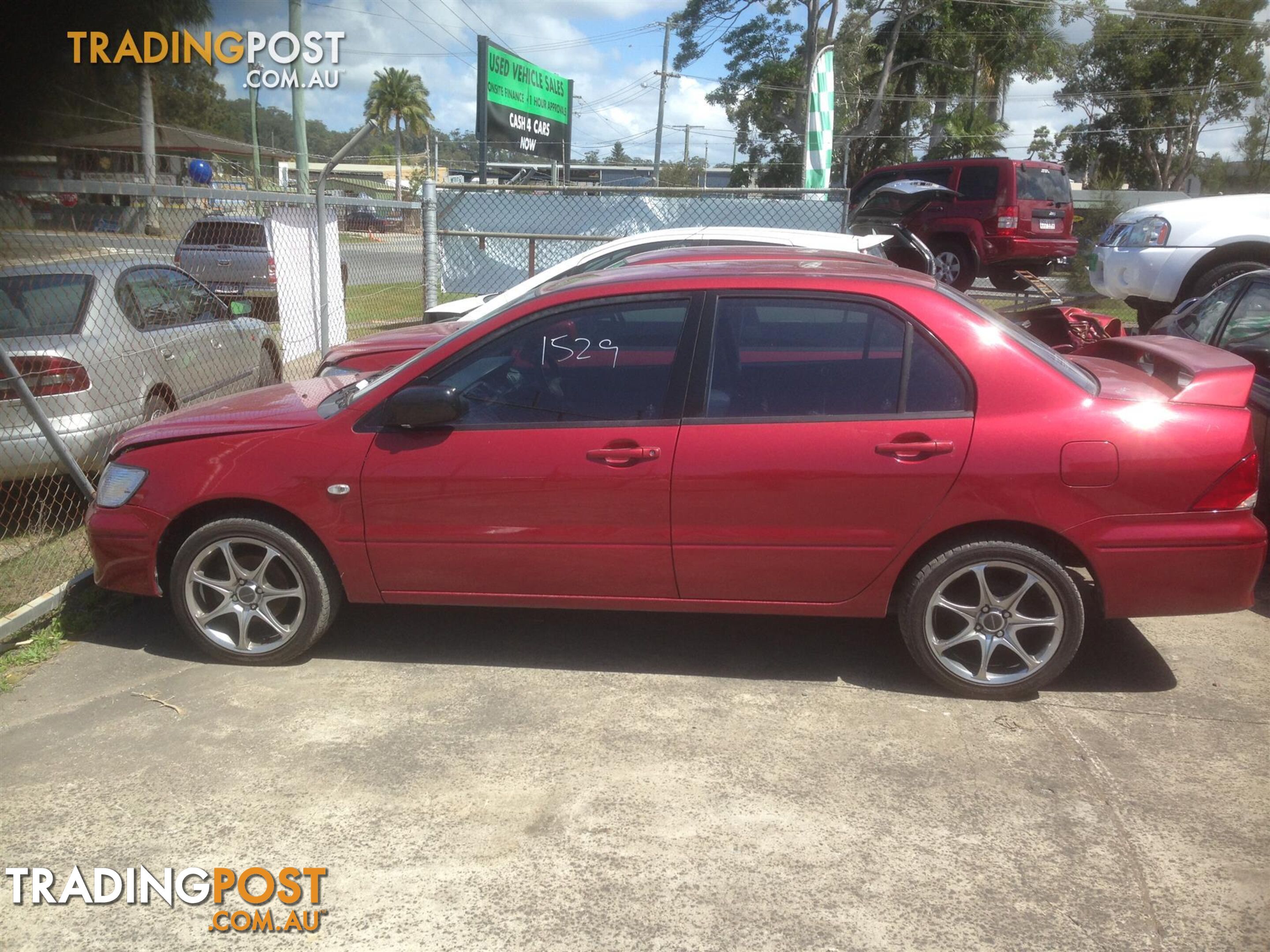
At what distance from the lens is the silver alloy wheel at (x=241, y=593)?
4.39 metres

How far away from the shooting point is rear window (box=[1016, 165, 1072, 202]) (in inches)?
669

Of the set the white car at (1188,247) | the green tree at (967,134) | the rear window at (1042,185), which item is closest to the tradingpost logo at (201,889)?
the white car at (1188,247)

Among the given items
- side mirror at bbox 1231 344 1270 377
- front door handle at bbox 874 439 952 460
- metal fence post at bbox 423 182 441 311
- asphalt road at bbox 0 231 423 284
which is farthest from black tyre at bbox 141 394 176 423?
side mirror at bbox 1231 344 1270 377

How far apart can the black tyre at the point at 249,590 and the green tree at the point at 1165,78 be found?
3669 centimetres

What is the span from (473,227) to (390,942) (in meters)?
11.2

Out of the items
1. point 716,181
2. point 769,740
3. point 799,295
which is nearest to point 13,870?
point 769,740

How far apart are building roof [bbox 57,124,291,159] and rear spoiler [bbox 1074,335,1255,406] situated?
383cm

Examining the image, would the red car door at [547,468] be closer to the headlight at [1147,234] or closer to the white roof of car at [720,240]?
the white roof of car at [720,240]

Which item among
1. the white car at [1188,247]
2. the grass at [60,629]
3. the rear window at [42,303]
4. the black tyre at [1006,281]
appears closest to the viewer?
the grass at [60,629]

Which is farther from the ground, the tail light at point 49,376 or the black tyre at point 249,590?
the tail light at point 49,376

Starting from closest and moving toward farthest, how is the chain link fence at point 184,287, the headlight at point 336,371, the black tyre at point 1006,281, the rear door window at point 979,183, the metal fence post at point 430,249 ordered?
1. the chain link fence at point 184,287
2. the headlight at point 336,371
3. the metal fence post at point 430,249
4. the rear door window at point 979,183
5. the black tyre at point 1006,281

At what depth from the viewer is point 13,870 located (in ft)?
10.2

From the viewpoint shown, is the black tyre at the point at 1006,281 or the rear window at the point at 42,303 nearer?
the rear window at the point at 42,303

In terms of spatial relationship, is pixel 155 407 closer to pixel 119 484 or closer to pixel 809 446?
pixel 119 484
